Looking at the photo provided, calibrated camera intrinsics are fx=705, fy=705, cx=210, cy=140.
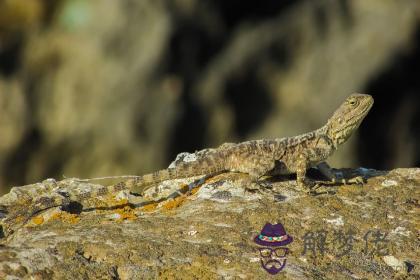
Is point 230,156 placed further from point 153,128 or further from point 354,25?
point 354,25

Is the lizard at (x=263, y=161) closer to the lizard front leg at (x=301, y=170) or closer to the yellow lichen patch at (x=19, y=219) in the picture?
the lizard front leg at (x=301, y=170)

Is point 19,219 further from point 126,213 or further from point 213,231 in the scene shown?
point 213,231

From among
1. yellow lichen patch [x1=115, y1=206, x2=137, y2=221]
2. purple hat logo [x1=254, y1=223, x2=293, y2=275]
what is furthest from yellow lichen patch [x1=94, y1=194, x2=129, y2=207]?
purple hat logo [x1=254, y1=223, x2=293, y2=275]

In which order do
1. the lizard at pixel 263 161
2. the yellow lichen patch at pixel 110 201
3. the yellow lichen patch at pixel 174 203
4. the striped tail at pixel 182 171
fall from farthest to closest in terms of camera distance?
1. the striped tail at pixel 182 171
2. the lizard at pixel 263 161
3. the yellow lichen patch at pixel 110 201
4. the yellow lichen patch at pixel 174 203

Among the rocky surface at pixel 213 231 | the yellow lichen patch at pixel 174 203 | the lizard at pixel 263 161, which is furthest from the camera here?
the lizard at pixel 263 161

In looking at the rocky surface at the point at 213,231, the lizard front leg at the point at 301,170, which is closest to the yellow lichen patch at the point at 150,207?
the rocky surface at the point at 213,231
